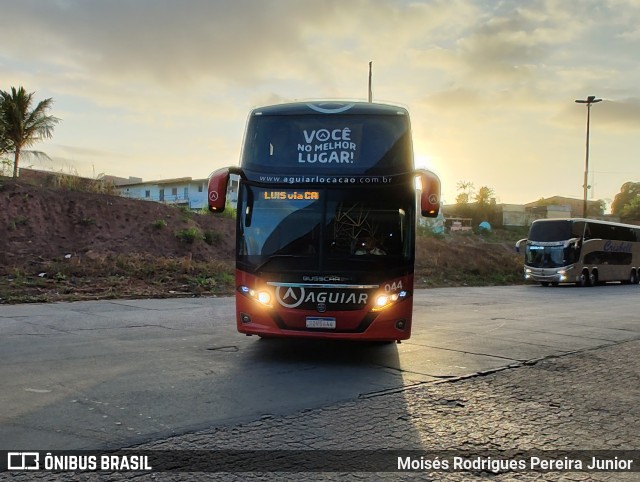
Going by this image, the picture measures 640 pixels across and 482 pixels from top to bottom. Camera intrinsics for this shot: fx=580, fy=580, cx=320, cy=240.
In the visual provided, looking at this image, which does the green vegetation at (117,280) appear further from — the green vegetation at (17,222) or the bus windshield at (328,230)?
the bus windshield at (328,230)

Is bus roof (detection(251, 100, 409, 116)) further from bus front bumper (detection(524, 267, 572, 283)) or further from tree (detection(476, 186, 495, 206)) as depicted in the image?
tree (detection(476, 186, 495, 206))

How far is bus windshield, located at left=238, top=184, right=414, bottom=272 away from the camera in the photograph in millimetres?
8414

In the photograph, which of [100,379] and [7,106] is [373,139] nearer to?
[100,379]

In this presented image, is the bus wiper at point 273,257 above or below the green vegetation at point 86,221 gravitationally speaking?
below

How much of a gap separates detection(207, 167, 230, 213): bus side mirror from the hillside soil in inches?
383

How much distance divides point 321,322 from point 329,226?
139 centimetres

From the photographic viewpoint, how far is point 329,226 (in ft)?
27.8

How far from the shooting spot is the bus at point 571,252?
109 ft

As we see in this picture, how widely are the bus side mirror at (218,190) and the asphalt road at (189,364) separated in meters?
2.31

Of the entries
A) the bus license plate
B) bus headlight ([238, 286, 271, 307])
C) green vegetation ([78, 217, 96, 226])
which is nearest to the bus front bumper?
green vegetation ([78, 217, 96, 226])

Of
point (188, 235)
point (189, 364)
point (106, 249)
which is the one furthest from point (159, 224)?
point (189, 364)

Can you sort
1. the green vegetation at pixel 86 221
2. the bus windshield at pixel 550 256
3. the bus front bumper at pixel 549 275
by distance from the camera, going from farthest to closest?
1. the bus windshield at pixel 550 256
2. the bus front bumper at pixel 549 275
3. the green vegetation at pixel 86 221

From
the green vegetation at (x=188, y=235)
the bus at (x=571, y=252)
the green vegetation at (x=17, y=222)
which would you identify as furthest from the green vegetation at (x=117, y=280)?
the bus at (x=571, y=252)

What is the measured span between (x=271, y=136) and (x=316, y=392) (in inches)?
159
